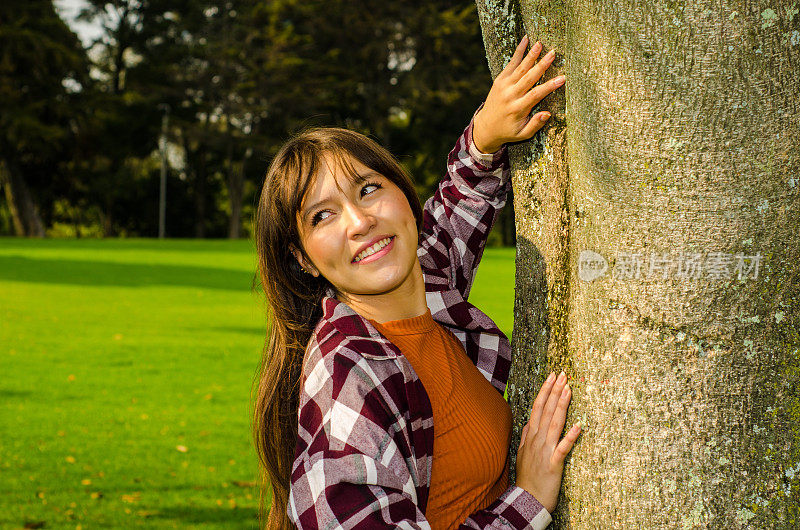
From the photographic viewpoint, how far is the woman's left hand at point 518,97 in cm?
204

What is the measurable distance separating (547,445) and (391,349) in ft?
1.46

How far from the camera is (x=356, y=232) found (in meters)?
2.25

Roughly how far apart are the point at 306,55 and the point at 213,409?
43.2 meters

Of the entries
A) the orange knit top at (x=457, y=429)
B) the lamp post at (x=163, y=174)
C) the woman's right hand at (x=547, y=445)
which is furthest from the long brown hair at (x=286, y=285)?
the lamp post at (x=163, y=174)

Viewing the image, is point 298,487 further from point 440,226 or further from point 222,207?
point 222,207

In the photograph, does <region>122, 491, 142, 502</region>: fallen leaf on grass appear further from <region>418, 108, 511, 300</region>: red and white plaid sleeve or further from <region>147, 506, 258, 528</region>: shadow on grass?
<region>418, 108, 511, 300</region>: red and white plaid sleeve

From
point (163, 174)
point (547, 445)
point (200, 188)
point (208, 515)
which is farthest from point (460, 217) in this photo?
point (200, 188)

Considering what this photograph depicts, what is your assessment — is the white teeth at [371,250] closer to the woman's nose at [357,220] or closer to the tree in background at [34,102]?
the woman's nose at [357,220]

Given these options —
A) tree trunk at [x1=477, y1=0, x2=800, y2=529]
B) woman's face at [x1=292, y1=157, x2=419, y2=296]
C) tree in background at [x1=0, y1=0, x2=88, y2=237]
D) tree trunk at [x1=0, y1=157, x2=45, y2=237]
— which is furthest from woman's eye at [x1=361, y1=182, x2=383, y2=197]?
tree trunk at [x1=0, y1=157, x2=45, y2=237]

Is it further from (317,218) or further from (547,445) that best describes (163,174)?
(547,445)

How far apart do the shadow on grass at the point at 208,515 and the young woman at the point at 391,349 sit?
3.24 m

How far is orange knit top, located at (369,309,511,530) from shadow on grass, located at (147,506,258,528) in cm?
363

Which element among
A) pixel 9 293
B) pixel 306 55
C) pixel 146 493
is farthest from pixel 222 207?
pixel 146 493

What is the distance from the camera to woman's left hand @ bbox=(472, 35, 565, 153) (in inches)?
80.2
